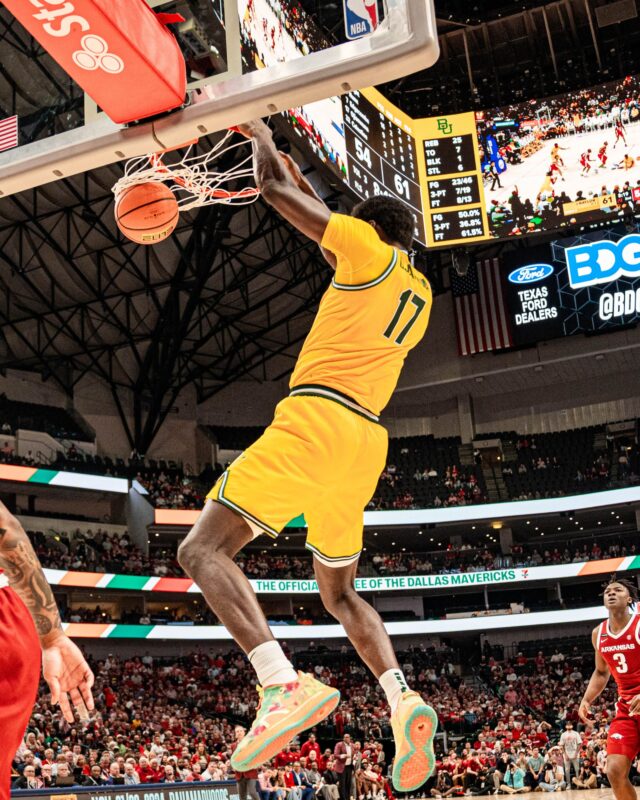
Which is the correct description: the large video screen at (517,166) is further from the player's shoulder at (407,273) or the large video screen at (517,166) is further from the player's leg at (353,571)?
the player's leg at (353,571)

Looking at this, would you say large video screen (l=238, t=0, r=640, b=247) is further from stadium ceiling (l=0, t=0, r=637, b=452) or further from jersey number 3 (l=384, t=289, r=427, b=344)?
jersey number 3 (l=384, t=289, r=427, b=344)

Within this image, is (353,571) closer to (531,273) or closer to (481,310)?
(531,273)

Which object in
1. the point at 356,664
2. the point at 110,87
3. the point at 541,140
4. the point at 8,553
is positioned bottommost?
the point at 356,664

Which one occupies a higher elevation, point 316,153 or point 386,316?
point 316,153

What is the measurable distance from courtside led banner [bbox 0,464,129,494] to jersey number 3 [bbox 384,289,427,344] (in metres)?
26.4

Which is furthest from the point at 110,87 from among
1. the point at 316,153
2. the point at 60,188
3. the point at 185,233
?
the point at 185,233

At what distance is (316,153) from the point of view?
62.7 feet

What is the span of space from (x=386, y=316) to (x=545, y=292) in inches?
1123

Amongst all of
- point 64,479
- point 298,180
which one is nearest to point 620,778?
point 298,180

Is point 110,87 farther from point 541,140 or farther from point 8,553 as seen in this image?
point 541,140

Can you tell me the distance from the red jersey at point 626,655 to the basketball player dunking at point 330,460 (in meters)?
4.30

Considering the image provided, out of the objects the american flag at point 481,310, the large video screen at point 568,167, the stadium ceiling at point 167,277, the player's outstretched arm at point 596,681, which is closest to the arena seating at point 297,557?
the stadium ceiling at point 167,277

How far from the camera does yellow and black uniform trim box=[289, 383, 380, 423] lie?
4.00 m

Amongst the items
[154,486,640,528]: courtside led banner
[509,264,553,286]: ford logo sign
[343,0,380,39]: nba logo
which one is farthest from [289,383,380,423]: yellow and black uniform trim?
[154,486,640,528]: courtside led banner
